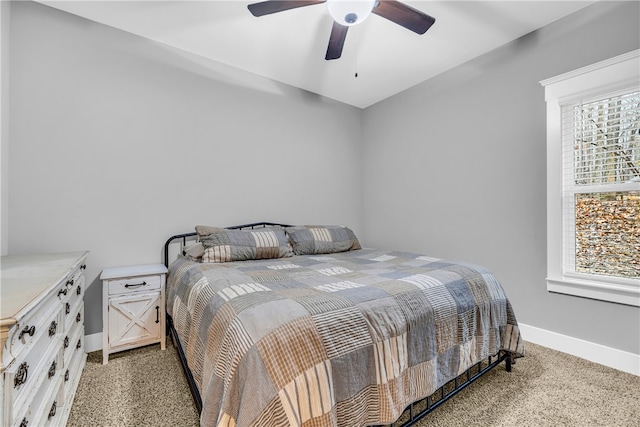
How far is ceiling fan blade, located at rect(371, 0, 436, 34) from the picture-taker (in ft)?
6.06

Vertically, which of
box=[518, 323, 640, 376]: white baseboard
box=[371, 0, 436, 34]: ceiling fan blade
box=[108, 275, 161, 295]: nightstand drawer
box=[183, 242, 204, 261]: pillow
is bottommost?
box=[518, 323, 640, 376]: white baseboard

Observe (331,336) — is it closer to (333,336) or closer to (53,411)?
(333,336)

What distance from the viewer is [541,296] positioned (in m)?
2.61

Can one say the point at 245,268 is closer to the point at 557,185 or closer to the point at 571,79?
the point at 557,185

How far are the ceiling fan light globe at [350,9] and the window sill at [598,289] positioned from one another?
2582mm

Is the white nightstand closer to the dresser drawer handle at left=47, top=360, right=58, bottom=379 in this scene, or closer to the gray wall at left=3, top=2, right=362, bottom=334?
the gray wall at left=3, top=2, right=362, bottom=334

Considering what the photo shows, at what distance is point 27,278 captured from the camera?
4.48 ft

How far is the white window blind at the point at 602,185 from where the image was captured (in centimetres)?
219

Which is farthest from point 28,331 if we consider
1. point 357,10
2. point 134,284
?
point 357,10

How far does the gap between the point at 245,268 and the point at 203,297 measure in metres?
0.57

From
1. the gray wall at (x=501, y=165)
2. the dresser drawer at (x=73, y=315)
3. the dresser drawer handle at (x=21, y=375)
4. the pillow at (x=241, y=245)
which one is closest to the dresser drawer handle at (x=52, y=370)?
the dresser drawer at (x=73, y=315)

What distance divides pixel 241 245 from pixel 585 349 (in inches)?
114

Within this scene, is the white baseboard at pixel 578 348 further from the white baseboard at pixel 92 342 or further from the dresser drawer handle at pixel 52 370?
the dresser drawer handle at pixel 52 370

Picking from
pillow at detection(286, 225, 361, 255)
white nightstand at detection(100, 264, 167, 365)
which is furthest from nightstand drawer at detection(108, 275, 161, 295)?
pillow at detection(286, 225, 361, 255)
